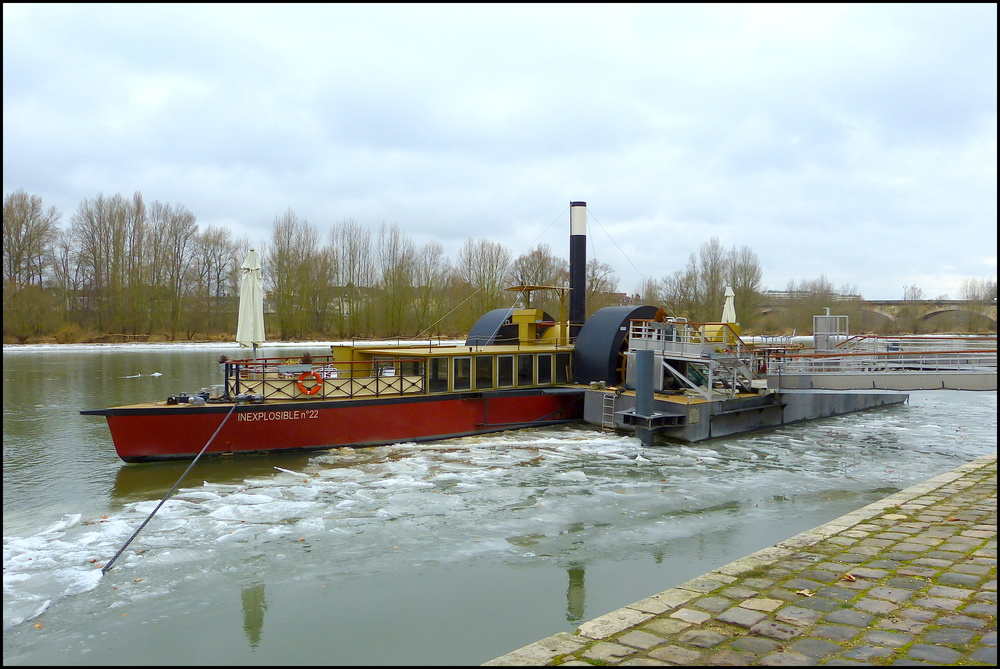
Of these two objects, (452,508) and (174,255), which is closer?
(452,508)

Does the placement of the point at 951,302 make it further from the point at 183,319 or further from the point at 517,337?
the point at 183,319

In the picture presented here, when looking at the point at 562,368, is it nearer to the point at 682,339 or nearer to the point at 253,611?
the point at 682,339

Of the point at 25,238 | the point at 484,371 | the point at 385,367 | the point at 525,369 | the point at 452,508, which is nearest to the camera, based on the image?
the point at 452,508

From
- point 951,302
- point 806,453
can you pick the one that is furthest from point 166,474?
point 951,302

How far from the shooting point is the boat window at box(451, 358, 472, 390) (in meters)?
20.0

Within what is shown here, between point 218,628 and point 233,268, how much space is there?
70.9 metres

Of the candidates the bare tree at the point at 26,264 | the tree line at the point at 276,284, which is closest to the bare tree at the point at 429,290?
the tree line at the point at 276,284

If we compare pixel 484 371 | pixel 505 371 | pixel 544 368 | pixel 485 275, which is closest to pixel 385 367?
pixel 484 371

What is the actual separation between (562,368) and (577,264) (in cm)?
468

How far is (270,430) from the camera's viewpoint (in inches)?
672

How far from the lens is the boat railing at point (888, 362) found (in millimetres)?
18078

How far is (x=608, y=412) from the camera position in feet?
69.1

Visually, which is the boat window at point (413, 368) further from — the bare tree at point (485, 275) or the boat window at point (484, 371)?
the bare tree at point (485, 275)

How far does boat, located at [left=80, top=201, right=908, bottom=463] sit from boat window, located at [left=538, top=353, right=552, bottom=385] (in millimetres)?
49
